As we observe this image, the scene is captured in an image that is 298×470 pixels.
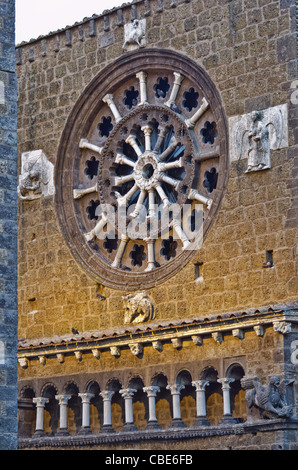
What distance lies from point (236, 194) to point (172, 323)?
280cm

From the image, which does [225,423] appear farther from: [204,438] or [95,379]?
[95,379]

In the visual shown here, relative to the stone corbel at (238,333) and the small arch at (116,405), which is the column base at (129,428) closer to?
the small arch at (116,405)

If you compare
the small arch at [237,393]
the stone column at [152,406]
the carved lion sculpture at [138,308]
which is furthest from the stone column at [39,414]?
the small arch at [237,393]

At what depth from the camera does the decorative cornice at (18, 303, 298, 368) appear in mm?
28750

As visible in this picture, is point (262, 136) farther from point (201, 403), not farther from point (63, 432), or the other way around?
point (63, 432)

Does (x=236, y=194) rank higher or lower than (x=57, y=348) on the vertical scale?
higher

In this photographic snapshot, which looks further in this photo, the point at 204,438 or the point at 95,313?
the point at 95,313

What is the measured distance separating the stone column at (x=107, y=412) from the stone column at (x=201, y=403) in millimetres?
2348

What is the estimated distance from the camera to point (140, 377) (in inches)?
1235

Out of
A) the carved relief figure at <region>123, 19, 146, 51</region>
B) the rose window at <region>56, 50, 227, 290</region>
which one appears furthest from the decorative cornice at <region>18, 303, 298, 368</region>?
the carved relief figure at <region>123, 19, 146, 51</region>

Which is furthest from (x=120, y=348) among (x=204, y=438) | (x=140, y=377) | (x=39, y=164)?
(x=39, y=164)

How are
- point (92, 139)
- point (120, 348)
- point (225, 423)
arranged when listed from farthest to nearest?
1. point (92, 139)
2. point (120, 348)
3. point (225, 423)
